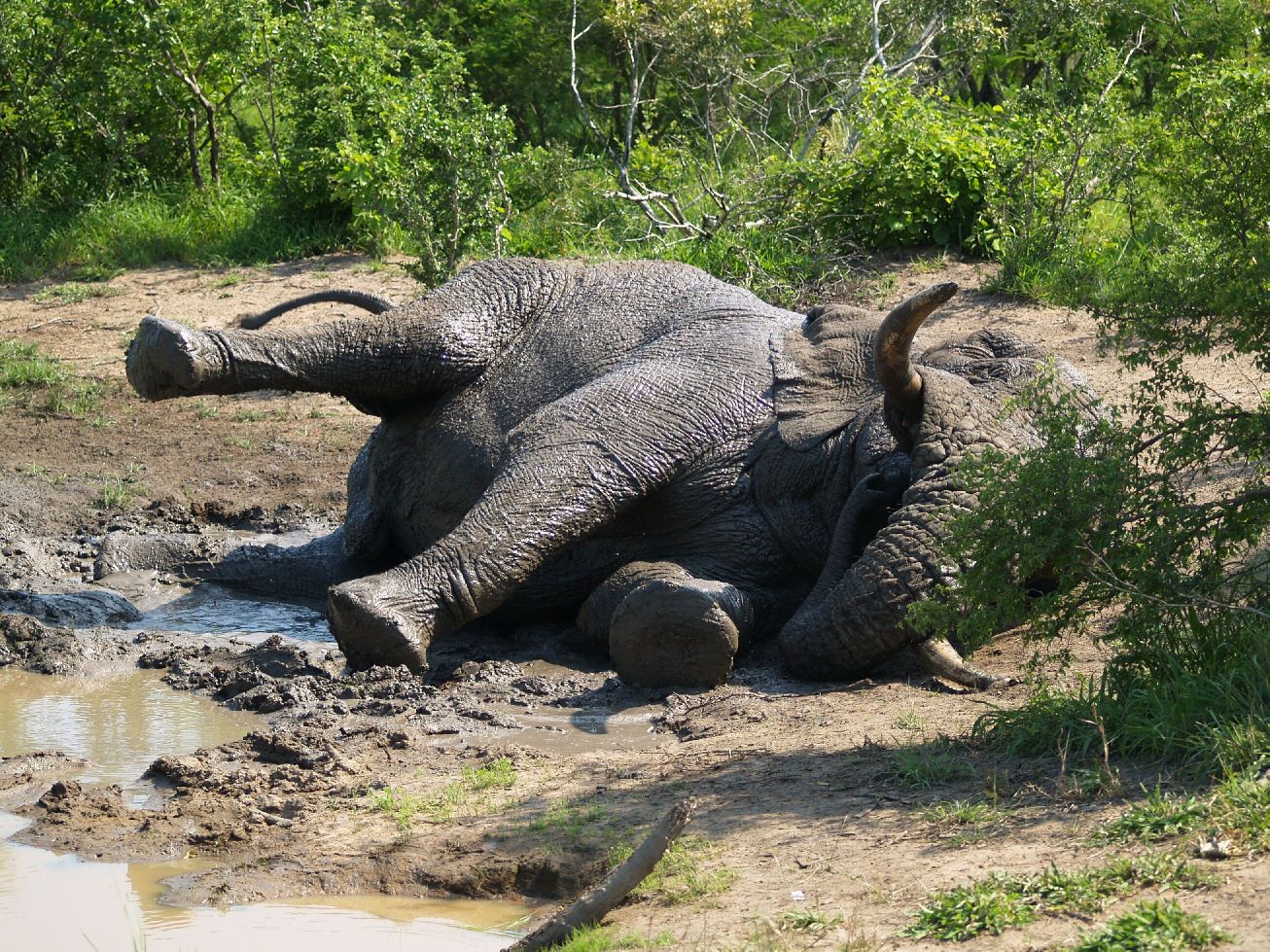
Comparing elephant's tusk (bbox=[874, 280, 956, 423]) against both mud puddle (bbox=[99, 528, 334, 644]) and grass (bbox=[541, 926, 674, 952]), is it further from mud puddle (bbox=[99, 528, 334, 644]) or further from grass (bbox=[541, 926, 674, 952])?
mud puddle (bbox=[99, 528, 334, 644])

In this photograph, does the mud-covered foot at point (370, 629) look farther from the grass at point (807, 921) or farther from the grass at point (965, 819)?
the grass at point (807, 921)

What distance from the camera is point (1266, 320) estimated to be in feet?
15.7

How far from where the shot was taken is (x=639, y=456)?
6.73 m

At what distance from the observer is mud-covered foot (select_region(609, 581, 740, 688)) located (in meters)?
5.97

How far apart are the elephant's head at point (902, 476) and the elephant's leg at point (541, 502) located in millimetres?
490

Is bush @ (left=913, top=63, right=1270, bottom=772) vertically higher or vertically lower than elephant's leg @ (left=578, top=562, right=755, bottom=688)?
higher

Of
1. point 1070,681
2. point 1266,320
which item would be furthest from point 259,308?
point 1266,320

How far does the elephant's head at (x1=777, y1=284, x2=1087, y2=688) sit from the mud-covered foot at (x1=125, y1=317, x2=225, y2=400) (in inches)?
97.9

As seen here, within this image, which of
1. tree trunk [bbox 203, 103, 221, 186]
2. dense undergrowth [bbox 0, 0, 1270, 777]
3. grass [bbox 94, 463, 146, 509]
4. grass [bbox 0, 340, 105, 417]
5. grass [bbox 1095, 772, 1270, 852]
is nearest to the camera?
grass [bbox 1095, 772, 1270, 852]

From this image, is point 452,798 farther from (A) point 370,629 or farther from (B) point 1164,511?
(B) point 1164,511

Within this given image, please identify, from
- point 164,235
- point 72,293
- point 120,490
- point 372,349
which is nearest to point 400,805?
point 372,349

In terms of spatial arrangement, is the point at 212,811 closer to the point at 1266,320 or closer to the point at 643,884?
the point at 643,884

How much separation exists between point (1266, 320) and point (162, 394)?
14.9 ft

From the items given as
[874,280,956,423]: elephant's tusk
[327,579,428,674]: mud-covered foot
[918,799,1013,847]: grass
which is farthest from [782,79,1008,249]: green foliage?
[918,799,1013,847]: grass
